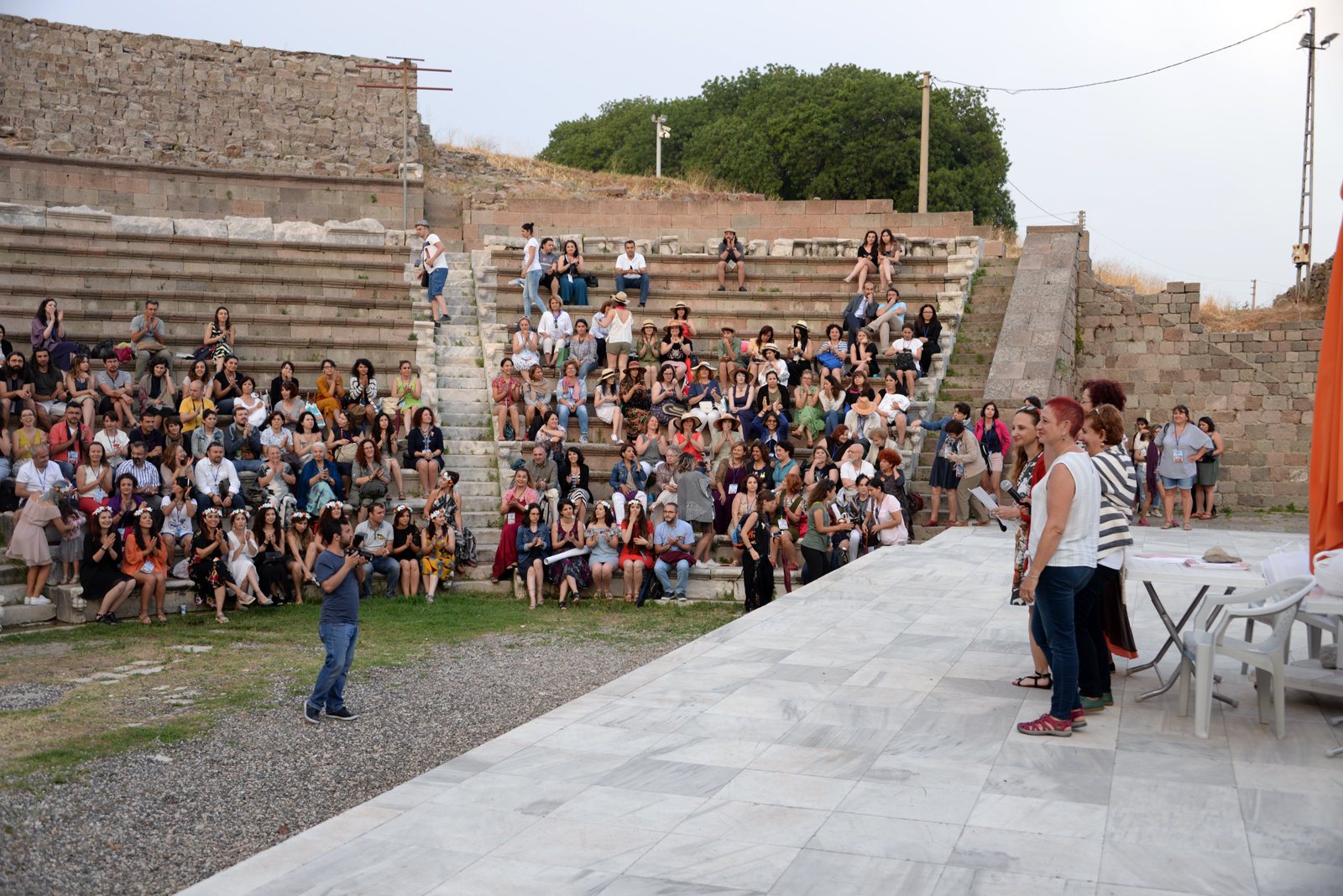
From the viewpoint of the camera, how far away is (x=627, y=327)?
545 inches

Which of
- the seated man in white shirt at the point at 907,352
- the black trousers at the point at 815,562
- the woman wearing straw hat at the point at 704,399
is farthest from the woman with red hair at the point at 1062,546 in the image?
the seated man in white shirt at the point at 907,352

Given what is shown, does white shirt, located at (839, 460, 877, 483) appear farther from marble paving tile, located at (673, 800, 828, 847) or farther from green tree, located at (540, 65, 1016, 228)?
green tree, located at (540, 65, 1016, 228)

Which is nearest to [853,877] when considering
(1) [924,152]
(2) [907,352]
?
(2) [907,352]

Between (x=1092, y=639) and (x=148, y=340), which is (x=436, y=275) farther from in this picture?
(x=1092, y=639)

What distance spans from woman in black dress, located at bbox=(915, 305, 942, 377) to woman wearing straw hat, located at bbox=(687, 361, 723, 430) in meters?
3.02

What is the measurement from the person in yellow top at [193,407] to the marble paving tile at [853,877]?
31.2 feet

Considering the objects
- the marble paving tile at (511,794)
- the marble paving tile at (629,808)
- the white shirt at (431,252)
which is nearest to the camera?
the marble paving tile at (629,808)

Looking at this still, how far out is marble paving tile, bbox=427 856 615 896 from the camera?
3.29m

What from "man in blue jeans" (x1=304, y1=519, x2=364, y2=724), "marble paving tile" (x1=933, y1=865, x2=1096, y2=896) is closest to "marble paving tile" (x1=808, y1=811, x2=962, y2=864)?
"marble paving tile" (x1=933, y1=865, x2=1096, y2=896)

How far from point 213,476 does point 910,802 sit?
836cm

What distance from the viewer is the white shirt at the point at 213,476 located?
33.9 ft

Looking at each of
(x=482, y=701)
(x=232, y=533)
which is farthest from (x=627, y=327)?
(x=482, y=701)

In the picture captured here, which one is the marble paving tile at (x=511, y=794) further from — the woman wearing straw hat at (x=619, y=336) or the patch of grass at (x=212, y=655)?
the woman wearing straw hat at (x=619, y=336)

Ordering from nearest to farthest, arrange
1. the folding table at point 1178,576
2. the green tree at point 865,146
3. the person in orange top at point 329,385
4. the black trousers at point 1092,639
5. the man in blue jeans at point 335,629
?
the black trousers at point 1092,639
the folding table at point 1178,576
the man in blue jeans at point 335,629
the person in orange top at point 329,385
the green tree at point 865,146
